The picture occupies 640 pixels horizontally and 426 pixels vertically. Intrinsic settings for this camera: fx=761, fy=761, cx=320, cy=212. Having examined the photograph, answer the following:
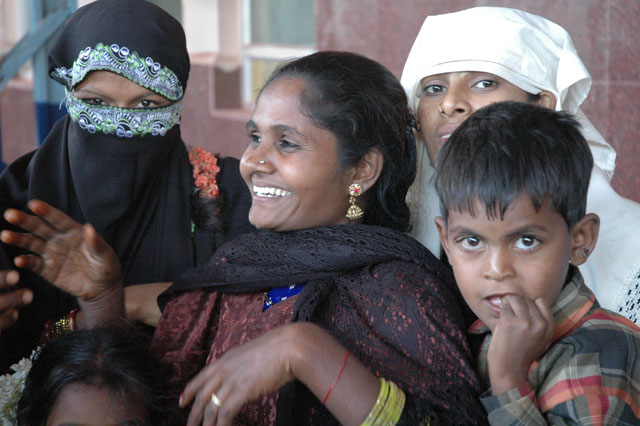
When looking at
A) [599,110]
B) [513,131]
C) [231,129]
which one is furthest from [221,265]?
[231,129]

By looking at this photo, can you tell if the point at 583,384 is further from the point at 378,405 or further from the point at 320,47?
the point at 320,47

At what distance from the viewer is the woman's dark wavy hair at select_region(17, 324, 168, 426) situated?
2.31m

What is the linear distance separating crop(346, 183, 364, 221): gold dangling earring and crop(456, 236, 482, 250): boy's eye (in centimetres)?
57

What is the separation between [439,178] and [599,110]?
2346mm

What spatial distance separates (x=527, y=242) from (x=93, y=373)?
1347 millimetres

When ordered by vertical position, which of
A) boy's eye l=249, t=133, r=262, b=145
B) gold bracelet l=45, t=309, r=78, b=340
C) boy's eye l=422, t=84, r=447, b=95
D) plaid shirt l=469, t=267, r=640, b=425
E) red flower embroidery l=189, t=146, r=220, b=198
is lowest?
gold bracelet l=45, t=309, r=78, b=340

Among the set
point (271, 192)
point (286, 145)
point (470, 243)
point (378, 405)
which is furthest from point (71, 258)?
point (470, 243)

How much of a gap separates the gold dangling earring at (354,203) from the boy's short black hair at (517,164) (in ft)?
1.57

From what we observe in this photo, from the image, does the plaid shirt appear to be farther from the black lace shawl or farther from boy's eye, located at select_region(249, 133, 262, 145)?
boy's eye, located at select_region(249, 133, 262, 145)

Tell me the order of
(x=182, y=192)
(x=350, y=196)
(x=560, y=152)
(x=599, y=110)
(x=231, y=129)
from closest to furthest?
1. (x=560, y=152)
2. (x=350, y=196)
3. (x=182, y=192)
4. (x=599, y=110)
5. (x=231, y=129)

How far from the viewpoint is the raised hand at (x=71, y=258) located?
252 cm

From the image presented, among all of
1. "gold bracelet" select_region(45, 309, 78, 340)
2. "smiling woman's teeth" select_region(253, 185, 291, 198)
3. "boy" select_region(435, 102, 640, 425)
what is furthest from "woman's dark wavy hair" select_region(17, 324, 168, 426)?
"boy" select_region(435, 102, 640, 425)

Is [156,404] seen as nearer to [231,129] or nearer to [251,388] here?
[251,388]

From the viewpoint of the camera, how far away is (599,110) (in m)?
4.10
